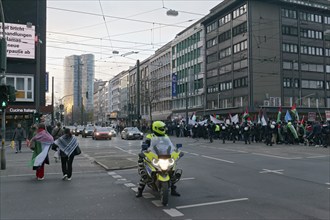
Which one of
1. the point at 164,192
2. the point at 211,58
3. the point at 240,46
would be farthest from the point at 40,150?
the point at 211,58

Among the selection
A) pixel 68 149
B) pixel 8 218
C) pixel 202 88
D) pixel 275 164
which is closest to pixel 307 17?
pixel 202 88

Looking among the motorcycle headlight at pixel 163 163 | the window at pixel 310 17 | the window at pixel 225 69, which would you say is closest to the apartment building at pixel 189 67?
the window at pixel 225 69

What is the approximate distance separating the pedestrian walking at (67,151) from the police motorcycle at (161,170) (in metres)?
3.78

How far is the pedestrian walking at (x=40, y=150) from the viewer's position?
11.4 meters

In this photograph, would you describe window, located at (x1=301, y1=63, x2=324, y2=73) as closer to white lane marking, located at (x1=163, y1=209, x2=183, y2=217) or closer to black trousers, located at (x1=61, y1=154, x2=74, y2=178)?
black trousers, located at (x1=61, y1=154, x2=74, y2=178)

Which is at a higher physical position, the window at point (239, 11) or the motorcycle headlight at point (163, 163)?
the window at point (239, 11)

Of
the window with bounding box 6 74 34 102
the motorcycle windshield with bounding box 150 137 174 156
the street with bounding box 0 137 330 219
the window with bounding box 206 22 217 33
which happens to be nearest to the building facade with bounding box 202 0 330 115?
the window with bounding box 206 22 217 33

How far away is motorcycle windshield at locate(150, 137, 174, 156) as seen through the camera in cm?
790

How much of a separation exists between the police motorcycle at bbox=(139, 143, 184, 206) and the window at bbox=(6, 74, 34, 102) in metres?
36.1

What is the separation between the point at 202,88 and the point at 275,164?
5876 centimetres

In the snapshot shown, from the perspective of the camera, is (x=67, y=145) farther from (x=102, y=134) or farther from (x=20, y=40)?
(x=20, y=40)

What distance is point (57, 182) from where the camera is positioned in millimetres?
10812

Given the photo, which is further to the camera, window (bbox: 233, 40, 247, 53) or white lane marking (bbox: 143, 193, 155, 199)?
window (bbox: 233, 40, 247, 53)

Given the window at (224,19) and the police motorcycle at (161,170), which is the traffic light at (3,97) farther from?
the window at (224,19)
